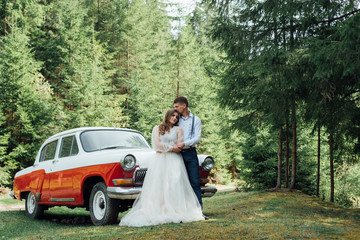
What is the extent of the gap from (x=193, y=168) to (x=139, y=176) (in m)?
1.07

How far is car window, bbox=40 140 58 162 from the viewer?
8358 mm

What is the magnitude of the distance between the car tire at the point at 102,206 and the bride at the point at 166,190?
34 cm

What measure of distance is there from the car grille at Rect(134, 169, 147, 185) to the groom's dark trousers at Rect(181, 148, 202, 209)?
86cm

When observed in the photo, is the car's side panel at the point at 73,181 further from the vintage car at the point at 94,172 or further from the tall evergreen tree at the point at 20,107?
the tall evergreen tree at the point at 20,107

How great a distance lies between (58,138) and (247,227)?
208 inches

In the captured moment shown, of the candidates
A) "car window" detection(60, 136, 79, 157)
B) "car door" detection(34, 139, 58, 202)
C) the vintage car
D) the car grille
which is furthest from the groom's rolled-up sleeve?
"car door" detection(34, 139, 58, 202)

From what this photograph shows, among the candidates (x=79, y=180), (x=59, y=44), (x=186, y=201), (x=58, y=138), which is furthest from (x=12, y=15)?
(x=186, y=201)

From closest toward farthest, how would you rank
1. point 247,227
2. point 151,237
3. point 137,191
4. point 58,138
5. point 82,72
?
→ point 151,237 < point 247,227 < point 137,191 < point 58,138 < point 82,72

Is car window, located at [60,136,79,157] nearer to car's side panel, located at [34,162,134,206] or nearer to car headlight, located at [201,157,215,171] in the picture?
car's side panel, located at [34,162,134,206]

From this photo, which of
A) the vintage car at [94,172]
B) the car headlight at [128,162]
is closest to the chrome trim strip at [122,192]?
the vintage car at [94,172]

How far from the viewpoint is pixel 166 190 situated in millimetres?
6176

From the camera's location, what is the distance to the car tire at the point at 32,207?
8688 millimetres

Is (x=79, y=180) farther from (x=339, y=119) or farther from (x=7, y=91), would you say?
(x=7, y=91)

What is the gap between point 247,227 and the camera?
5.23 meters
